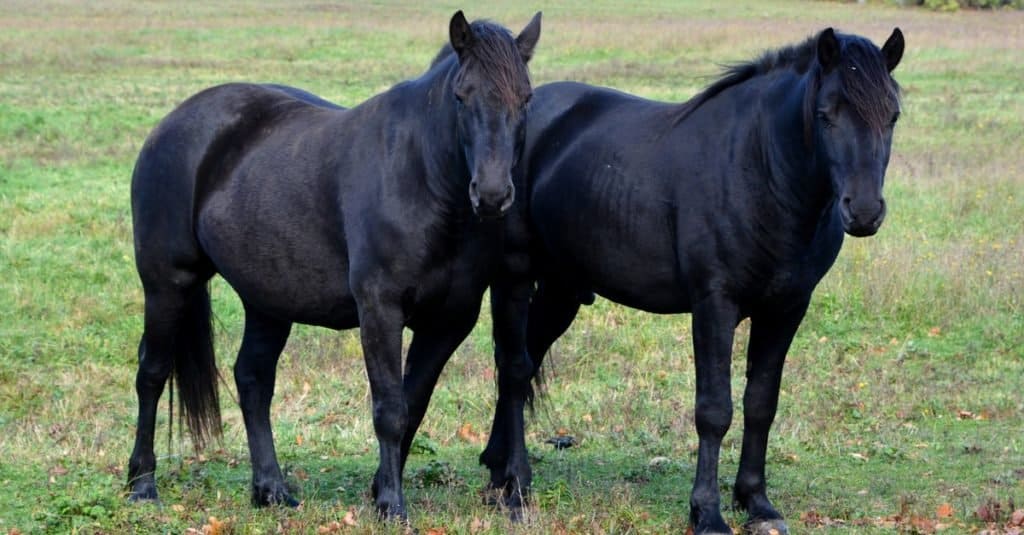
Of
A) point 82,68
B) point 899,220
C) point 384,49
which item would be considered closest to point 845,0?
point 384,49

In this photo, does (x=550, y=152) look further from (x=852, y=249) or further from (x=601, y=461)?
(x=852, y=249)

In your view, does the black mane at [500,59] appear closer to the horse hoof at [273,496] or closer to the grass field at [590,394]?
the grass field at [590,394]

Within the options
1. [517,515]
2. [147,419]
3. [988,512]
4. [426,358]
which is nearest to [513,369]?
[426,358]

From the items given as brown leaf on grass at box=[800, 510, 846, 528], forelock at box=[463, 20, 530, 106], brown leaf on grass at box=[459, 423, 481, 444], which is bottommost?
brown leaf on grass at box=[459, 423, 481, 444]

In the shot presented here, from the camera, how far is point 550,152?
686 cm

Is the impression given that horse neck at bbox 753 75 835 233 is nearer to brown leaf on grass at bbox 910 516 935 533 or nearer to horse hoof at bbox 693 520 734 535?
A: horse hoof at bbox 693 520 734 535

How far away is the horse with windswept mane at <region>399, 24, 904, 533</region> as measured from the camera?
5270 mm

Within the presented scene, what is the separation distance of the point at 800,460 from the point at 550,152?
2.49 metres

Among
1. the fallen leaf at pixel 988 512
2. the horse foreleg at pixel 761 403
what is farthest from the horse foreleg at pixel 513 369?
the fallen leaf at pixel 988 512

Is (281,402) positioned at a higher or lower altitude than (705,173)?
lower

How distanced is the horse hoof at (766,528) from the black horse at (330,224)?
171cm

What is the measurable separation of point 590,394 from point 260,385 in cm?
328

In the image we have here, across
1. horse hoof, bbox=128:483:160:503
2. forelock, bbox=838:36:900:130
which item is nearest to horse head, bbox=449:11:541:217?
forelock, bbox=838:36:900:130

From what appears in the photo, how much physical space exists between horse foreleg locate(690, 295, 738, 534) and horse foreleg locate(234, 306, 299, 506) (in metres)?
2.29
